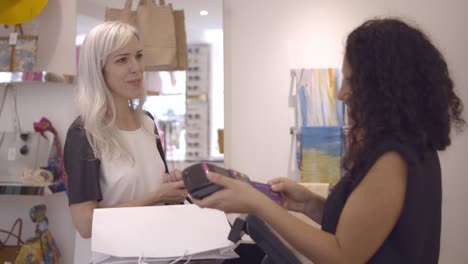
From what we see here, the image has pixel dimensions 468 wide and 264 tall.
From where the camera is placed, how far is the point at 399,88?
0.92 metres

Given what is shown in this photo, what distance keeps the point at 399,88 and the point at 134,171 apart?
876mm

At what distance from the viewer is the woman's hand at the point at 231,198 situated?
2.92ft

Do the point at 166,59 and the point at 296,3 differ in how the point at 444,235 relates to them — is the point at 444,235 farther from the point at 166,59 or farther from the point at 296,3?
the point at 166,59

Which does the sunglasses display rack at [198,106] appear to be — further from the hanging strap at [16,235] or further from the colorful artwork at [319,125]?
the hanging strap at [16,235]

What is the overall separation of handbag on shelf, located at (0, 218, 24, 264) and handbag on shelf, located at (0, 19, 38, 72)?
2.76ft

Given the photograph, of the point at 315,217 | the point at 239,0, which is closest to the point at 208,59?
the point at 239,0

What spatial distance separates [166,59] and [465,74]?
176 cm

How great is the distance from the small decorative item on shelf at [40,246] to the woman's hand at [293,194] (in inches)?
61.0

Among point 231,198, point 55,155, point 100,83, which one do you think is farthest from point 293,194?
point 55,155

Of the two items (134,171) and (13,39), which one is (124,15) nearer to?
(13,39)

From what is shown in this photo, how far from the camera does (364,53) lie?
96cm

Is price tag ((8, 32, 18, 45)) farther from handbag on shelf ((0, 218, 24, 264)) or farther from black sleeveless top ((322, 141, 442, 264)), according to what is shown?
black sleeveless top ((322, 141, 442, 264))

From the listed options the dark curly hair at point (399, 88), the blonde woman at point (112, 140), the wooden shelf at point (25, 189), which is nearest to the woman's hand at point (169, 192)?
the blonde woman at point (112, 140)

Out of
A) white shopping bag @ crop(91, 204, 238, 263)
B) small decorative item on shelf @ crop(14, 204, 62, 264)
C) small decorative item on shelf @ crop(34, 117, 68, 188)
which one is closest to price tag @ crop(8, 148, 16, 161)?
small decorative item on shelf @ crop(34, 117, 68, 188)
